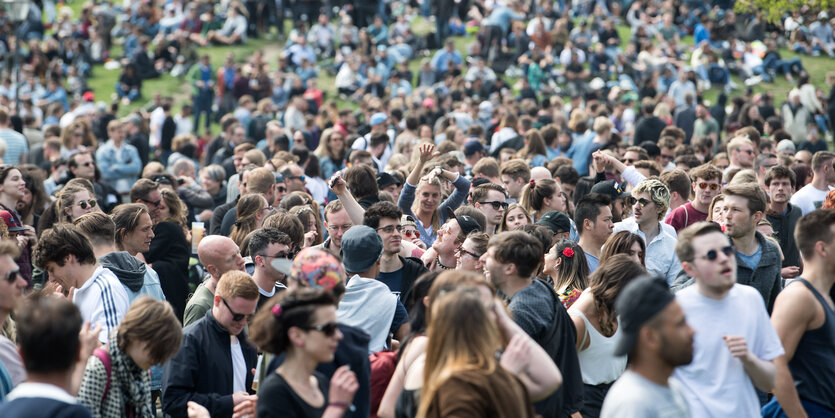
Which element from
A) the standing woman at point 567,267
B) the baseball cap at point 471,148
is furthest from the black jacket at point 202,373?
the baseball cap at point 471,148

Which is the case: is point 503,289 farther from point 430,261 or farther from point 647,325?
point 430,261

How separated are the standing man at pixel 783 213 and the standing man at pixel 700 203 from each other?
0.61 metres

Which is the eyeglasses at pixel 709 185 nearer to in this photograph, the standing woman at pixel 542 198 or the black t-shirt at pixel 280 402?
the standing woman at pixel 542 198

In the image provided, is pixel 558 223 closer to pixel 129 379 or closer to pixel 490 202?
pixel 490 202

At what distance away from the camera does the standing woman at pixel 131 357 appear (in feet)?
14.0

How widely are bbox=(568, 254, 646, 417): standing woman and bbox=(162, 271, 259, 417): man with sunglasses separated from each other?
1.91 metres

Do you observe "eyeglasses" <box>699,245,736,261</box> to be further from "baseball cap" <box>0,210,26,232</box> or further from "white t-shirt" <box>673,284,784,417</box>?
"baseball cap" <box>0,210,26,232</box>

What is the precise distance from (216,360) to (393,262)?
1614 millimetres

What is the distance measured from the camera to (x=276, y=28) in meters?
33.0

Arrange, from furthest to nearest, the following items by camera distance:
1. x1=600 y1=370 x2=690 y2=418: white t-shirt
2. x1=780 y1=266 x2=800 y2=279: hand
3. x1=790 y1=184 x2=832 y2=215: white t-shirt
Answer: x1=790 y1=184 x2=832 y2=215: white t-shirt
x1=780 y1=266 x2=800 y2=279: hand
x1=600 y1=370 x2=690 y2=418: white t-shirt

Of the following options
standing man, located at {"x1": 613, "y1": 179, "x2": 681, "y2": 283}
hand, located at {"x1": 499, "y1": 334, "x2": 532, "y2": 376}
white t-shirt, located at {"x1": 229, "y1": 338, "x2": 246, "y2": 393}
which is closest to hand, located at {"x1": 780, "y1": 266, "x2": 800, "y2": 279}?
standing man, located at {"x1": 613, "y1": 179, "x2": 681, "y2": 283}

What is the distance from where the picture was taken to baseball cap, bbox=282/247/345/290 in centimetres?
424

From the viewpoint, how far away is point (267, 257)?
6090 millimetres

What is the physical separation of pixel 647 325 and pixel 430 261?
3.33 meters
